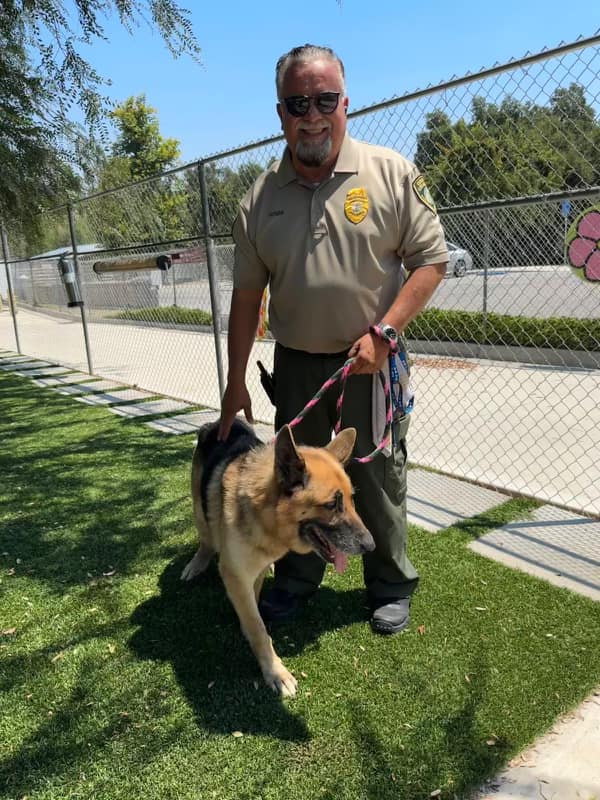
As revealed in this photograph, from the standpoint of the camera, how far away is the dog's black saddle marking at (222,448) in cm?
295

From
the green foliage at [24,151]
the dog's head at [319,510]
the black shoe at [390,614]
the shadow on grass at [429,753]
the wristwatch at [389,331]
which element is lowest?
the shadow on grass at [429,753]

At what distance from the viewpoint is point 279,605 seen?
3119mm

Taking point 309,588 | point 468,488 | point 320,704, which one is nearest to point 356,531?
point 320,704

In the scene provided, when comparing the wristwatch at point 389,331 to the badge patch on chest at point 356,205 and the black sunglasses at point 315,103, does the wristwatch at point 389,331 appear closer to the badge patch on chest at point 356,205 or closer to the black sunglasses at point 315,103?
the badge patch on chest at point 356,205

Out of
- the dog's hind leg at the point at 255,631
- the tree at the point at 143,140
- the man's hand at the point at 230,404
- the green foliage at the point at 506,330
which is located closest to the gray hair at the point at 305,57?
the man's hand at the point at 230,404

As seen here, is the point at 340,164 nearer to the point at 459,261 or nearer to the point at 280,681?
the point at 280,681

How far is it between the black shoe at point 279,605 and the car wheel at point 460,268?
6.72m

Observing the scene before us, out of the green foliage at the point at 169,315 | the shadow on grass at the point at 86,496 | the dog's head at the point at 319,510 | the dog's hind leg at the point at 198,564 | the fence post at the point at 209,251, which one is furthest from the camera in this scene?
the green foliage at the point at 169,315

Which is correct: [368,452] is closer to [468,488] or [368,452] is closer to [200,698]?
[200,698]

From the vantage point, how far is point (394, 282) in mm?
2717

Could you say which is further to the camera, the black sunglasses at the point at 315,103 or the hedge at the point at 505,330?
the hedge at the point at 505,330

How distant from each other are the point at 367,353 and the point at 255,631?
4.57ft

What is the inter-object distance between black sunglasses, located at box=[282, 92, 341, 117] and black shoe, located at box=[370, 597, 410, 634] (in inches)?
95.8

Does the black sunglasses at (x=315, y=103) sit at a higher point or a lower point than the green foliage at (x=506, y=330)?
higher
